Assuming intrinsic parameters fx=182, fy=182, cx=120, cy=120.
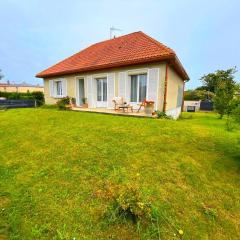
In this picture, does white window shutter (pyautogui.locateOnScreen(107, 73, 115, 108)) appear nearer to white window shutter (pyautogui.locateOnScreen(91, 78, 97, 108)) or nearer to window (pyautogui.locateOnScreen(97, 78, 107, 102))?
window (pyautogui.locateOnScreen(97, 78, 107, 102))

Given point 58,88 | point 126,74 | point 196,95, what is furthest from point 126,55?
point 196,95

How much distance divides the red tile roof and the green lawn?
4886 millimetres

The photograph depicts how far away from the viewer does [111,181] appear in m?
3.43

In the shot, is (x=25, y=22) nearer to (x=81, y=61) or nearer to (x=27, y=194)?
(x=81, y=61)

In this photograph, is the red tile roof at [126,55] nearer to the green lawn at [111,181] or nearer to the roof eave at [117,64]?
Result: the roof eave at [117,64]

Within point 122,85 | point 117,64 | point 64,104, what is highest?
point 117,64

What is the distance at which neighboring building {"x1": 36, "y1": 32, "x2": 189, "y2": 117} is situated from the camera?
9.42 m

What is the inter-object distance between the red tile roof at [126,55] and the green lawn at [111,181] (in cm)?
A: 489

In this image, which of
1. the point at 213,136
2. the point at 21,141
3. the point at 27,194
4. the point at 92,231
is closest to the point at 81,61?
the point at 21,141

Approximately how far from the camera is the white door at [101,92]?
12.4m

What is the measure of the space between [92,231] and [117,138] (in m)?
3.18

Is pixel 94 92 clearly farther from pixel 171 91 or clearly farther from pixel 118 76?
pixel 171 91

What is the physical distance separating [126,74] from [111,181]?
8080mm

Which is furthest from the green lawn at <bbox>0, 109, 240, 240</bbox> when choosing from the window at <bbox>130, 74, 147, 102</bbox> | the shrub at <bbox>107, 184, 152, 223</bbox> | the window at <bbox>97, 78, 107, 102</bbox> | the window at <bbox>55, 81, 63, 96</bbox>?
the window at <bbox>55, 81, 63, 96</bbox>
